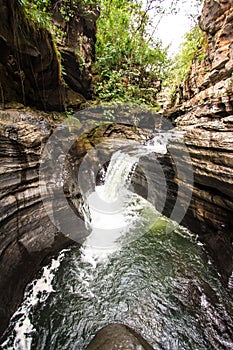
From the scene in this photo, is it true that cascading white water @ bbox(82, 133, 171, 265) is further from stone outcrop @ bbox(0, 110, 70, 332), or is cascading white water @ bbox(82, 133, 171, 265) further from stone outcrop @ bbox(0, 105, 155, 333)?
stone outcrop @ bbox(0, 110, 70, 332)

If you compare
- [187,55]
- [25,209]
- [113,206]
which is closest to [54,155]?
[25,209]

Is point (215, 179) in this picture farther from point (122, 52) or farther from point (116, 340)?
point (122, 52)

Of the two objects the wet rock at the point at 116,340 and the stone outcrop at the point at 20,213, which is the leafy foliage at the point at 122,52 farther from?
the wet rock at the point at 116,340

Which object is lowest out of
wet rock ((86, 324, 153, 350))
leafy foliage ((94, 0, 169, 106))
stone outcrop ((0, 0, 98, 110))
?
wet rock ((86, 324, 153, 350))

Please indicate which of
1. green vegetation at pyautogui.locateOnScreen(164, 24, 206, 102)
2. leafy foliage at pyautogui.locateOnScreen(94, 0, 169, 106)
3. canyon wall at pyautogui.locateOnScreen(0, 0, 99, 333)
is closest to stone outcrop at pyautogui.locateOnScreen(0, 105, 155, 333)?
canyon wall at pyautogui.locateOnScreen(0, 0, 99, 333)

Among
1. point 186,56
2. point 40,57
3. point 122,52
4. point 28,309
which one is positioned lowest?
point 28,309

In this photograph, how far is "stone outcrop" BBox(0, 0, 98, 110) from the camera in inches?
134

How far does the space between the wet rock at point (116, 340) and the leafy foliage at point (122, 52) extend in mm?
8636

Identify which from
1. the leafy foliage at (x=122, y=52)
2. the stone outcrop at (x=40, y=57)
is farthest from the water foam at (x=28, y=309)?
the leafy foliage at (x=122, y=52)

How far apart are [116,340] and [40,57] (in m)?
5.58

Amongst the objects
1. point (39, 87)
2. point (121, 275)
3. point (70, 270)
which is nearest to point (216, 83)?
point (39, 87)

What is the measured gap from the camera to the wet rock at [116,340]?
6.79 feet

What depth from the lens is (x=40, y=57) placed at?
4129mm

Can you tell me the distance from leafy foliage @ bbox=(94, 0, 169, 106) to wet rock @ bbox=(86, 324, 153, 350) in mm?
8636
